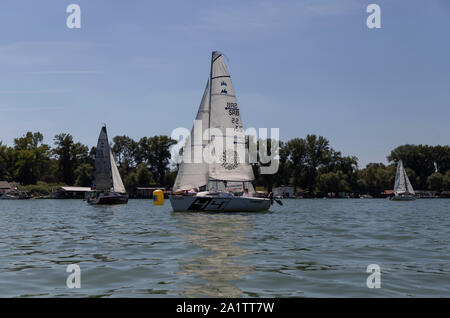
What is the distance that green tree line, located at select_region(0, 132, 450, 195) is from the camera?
157 m

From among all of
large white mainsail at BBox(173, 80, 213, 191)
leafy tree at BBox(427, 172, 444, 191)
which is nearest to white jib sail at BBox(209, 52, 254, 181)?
large white mainsail at BBox(173, 80, 213, 191)

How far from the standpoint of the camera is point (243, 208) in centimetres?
4156

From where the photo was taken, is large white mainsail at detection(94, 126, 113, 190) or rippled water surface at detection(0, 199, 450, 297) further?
large white mainsail at detection(94, 126, 113, 190)

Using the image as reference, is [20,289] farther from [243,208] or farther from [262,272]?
[243,208]

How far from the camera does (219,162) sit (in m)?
43.1

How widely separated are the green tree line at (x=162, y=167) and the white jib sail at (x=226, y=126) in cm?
10749

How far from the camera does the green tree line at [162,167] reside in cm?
15662

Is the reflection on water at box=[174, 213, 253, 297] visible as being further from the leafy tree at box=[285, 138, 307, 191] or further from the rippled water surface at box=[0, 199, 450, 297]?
the leafy tree at box=[285, 138, 307, 191]

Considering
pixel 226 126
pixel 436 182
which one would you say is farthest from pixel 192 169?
pixel 436 182

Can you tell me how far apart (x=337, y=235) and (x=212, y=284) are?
42.9 feet

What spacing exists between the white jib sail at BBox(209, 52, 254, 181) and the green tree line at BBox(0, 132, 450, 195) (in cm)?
10749

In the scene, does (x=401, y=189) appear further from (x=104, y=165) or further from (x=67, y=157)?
(x=67, y=157)
